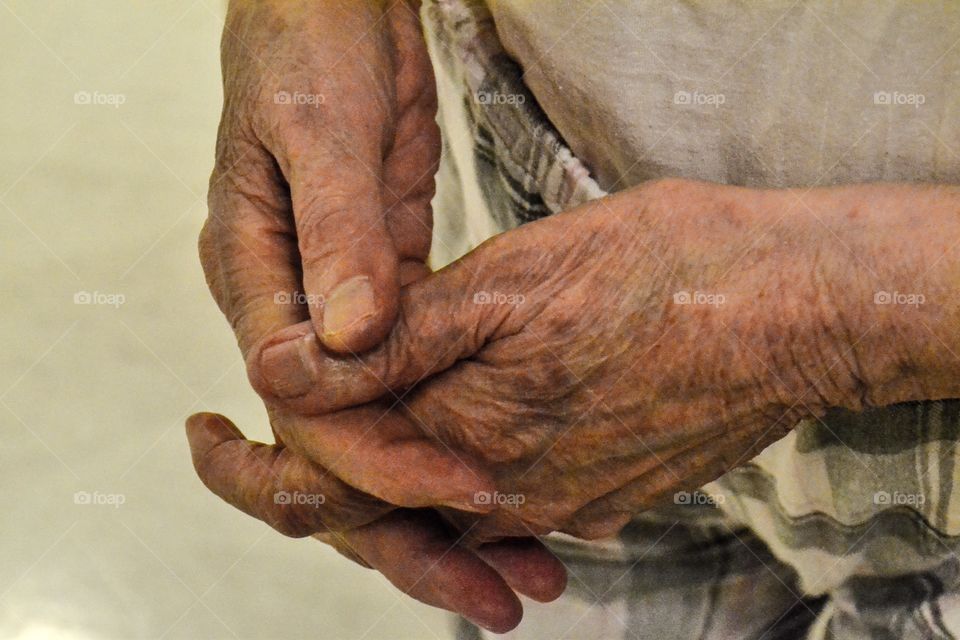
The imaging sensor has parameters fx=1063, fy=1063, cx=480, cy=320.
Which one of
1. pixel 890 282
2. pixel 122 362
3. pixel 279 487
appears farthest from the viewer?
pixel 122 362

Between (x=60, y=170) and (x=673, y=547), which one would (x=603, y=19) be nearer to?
(x=673, y=547)

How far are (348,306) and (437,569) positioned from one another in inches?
7.5

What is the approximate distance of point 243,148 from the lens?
2.17ft

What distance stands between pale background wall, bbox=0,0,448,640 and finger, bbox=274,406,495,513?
1.62 feet

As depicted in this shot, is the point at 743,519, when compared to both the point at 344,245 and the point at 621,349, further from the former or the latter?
the point at 344,245

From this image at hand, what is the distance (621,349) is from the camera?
21.2 inches

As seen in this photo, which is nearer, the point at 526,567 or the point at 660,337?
the point at 660,337

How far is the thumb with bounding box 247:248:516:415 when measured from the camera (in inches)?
21.7

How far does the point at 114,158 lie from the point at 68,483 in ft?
1.14

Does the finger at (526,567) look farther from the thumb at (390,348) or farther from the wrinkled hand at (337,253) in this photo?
the thumb at (390,348)

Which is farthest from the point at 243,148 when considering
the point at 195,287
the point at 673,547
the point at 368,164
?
the point at 195,287

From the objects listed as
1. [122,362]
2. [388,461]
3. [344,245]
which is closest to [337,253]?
[344,245]

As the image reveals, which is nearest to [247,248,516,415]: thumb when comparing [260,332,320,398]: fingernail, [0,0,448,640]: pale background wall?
[260,332,320,398]: fingernail

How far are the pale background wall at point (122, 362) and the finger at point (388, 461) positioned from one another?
1.62 feet
